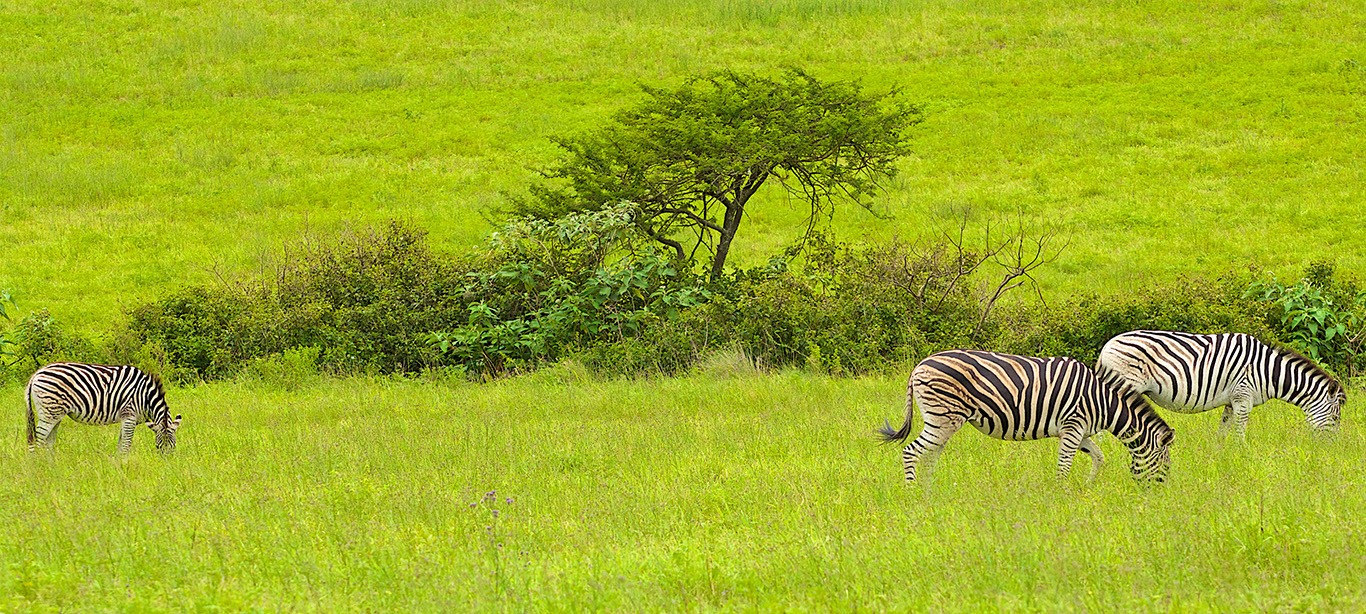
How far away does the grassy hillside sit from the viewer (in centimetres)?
3078

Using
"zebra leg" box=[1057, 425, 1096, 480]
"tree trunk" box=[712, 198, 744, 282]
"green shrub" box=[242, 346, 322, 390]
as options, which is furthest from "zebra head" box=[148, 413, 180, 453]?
"tree trunk" box=[712, 198, 744, 282]

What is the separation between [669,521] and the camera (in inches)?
315

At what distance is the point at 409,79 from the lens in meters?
55.2

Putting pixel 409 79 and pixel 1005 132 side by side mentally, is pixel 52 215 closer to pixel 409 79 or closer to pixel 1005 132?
pixel 409 79

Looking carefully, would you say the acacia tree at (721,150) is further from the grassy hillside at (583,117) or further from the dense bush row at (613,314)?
the grassy hillside at (583,117)

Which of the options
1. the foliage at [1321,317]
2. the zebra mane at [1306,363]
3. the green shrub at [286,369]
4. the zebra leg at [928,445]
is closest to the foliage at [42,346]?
the green shrub at [286,369]

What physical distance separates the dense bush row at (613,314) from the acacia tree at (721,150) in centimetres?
96

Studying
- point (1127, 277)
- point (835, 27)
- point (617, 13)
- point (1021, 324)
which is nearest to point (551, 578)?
point (1021, 324)

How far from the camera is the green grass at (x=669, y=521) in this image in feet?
19.8

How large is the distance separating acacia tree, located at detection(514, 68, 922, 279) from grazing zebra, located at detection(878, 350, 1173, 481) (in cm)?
994

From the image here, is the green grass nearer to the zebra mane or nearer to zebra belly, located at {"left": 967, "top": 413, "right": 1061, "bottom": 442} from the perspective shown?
zebra belly, located at {"left": 967, "top": 413, "right": 1061, "bottom": 442}

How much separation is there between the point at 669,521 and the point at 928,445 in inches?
86.8

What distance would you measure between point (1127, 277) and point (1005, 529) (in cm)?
2069

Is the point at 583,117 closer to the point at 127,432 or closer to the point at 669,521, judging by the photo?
the point at 127,432
